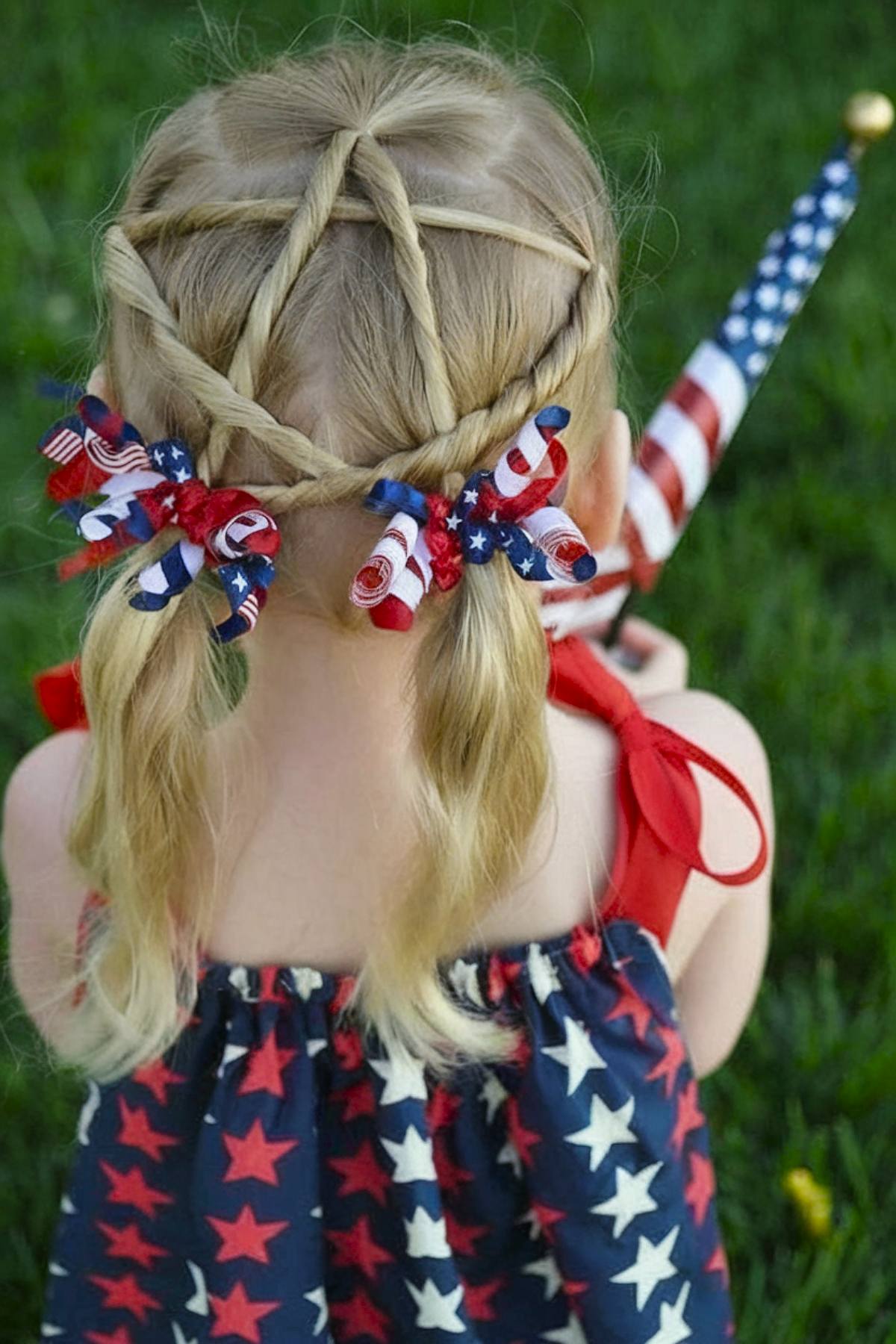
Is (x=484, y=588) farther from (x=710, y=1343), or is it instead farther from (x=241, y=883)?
(x=710, y=1343)

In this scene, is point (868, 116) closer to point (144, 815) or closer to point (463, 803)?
point (463, 803)

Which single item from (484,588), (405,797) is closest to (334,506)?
(484,588)

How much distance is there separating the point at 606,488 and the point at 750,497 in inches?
47.9

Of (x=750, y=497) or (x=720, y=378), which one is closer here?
(x=720, y=378)

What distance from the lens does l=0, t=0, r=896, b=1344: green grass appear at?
72.9 inches

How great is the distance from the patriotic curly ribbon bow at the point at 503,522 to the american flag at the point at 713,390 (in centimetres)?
67

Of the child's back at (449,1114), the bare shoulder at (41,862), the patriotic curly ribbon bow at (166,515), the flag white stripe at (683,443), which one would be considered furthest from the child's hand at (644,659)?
the patriotic curly ribbon bow at (166,515)

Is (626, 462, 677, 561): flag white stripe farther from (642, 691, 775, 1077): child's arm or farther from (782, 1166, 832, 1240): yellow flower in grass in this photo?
(782, 1166, 832, 1240): yellow flower in grass

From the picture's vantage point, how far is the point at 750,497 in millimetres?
2553

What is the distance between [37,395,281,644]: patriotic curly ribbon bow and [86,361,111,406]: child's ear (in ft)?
0.25

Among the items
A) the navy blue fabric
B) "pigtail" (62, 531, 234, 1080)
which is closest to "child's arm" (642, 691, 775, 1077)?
the navy blue fabric

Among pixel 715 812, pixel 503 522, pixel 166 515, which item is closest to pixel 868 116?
pixel 715 812

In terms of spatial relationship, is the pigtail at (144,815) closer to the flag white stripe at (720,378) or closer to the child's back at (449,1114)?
the child's back at (449,1114)

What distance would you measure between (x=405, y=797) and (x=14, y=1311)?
919 mm
